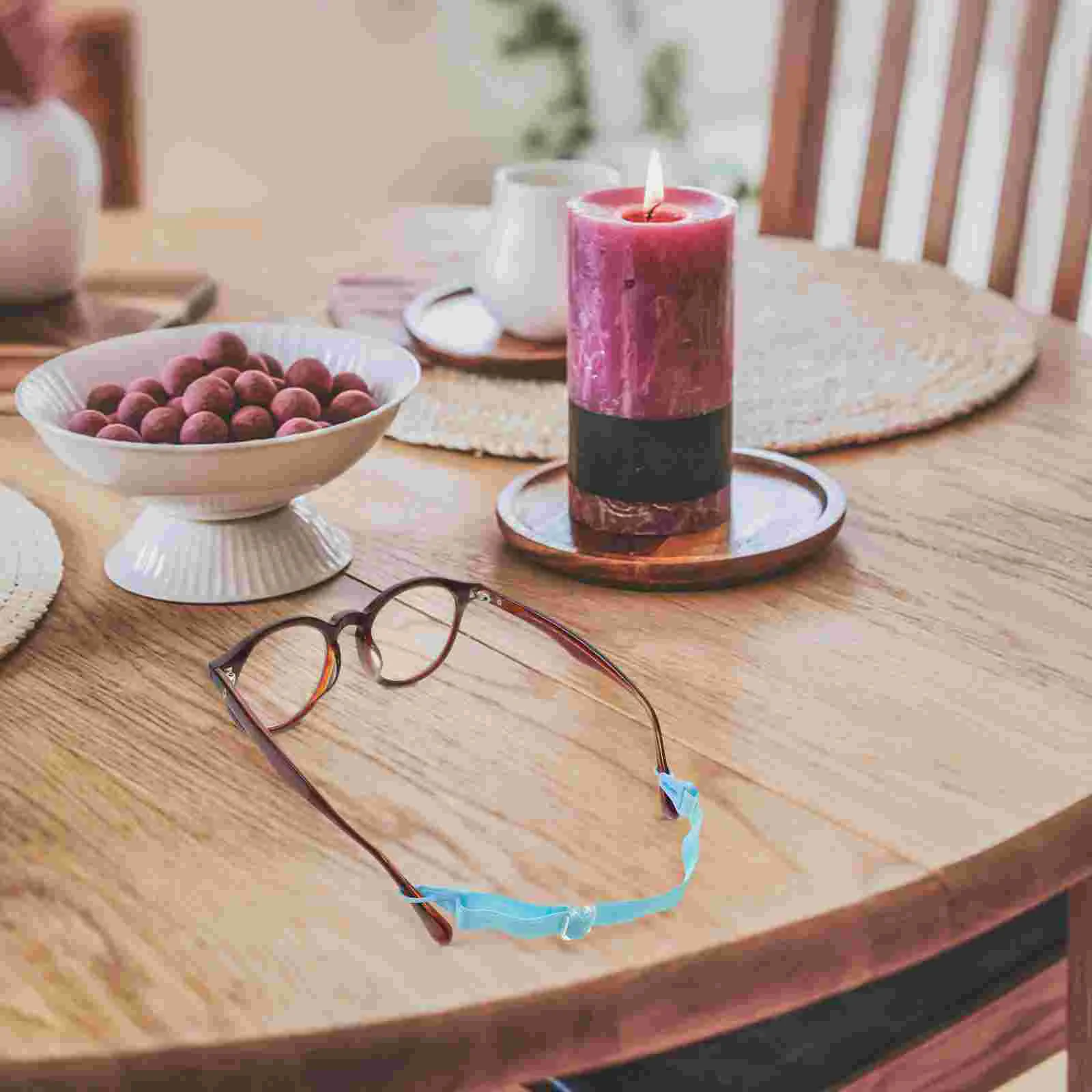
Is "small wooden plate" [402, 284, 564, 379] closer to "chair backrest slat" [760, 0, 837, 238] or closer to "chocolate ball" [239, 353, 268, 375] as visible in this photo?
"chocolate ball" [239, 353, 268, 375]

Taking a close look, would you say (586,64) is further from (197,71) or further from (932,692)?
(932,692)

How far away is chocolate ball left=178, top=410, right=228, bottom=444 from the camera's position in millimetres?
748

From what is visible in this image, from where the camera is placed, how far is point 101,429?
2.48ft

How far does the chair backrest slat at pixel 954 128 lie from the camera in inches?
57.4

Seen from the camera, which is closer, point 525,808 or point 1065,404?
point 525,808

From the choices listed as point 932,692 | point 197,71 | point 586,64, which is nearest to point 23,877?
point 932,692

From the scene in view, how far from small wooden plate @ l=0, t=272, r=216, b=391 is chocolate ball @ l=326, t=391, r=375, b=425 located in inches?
15.6

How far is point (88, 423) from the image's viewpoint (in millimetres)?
775

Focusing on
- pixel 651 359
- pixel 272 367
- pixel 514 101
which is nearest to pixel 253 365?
pixel 272 367

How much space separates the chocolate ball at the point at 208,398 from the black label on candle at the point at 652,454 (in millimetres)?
191

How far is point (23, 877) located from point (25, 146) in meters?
0.79

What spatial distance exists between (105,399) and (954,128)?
101 centimetres

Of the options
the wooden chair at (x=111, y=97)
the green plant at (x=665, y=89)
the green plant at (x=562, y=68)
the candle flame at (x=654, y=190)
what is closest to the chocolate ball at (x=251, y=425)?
the candle flame at (x=654, y=190)

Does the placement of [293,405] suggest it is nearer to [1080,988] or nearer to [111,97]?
[1080,988]
